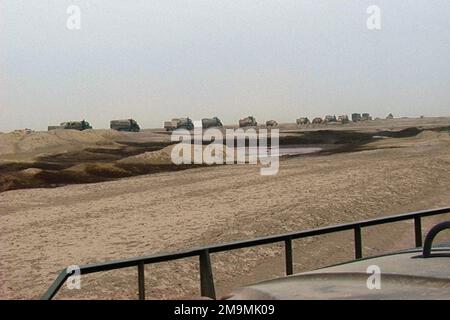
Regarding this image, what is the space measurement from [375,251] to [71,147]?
149 ft

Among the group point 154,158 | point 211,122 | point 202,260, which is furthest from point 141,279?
point 211,122

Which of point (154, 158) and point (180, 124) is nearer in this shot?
point (154, 158)

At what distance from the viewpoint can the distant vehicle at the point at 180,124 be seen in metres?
92.8

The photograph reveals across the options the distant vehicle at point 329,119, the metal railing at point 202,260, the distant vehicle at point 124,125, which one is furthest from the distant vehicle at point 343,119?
the metal railing at point 202,260

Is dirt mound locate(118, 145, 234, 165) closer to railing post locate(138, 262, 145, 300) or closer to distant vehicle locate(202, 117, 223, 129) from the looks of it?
railing post locate(138, 262, 145, 300)

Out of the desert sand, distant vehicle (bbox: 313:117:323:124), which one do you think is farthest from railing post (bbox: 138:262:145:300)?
distant vehicle (bbox: 313:117:323:124)

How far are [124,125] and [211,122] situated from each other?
18.0 m

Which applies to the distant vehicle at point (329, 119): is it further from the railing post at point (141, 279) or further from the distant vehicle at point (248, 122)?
the railing post at point (141, 279)

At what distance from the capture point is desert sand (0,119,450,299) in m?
9.37

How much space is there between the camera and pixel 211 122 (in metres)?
102

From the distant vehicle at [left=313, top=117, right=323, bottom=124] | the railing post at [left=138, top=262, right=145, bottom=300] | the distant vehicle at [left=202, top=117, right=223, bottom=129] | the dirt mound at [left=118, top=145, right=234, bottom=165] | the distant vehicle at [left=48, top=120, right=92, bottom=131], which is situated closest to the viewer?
the railing post at [left=138, top=262, right=145, bottom=300]

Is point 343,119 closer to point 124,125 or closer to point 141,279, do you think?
point 124,125

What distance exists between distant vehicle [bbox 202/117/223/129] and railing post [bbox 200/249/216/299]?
96.2 m

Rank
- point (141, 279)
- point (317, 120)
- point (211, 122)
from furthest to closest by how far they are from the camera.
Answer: point (317, 120) < point (211, 122) < point (141, 279)
